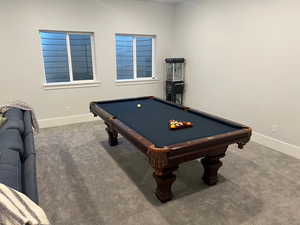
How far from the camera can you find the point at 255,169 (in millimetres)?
2840

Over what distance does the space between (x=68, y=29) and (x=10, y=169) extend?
3764 millimetres

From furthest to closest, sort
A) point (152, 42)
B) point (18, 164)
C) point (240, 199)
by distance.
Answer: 1. point (152, 42)
2. point (240, 199)
3. point (18, 164)

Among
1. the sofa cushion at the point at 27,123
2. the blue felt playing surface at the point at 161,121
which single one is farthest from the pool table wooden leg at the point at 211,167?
the sofa cushion at the point at 27,123

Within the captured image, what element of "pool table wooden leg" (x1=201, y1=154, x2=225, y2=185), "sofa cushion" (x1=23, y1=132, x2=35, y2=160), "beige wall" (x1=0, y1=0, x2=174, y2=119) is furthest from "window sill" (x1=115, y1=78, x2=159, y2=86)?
"pool table wooden leg" (x1=201, y1=154, x2=225, y2=185)

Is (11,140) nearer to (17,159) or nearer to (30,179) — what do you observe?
(17,159)

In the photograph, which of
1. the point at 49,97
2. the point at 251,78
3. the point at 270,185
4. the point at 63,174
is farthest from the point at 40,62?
the point at 270,185

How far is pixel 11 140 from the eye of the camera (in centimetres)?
187

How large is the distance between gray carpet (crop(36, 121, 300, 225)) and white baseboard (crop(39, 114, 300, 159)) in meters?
0.13

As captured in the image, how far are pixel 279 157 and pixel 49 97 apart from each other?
14.6ft

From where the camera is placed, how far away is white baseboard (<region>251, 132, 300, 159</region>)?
10.5 ft

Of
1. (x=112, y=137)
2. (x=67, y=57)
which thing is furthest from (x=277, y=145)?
(x=67, y=57)

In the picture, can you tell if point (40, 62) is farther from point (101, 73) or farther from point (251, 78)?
point (251, 78)

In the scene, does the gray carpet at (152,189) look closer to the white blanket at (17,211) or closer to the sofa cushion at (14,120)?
the sofa cushion at (14,120)

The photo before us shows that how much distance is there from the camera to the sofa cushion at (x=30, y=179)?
4.26ft
